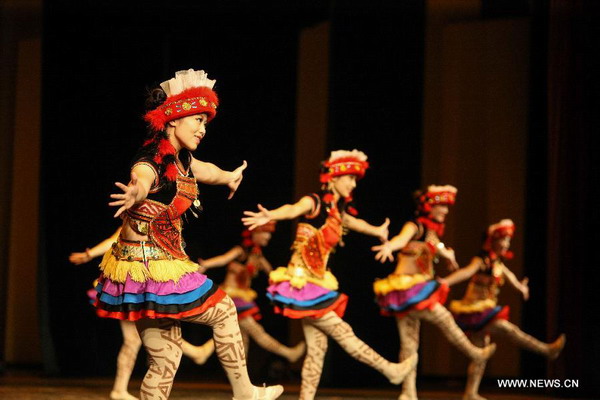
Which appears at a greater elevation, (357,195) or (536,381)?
(357,195)

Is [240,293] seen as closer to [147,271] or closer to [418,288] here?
[418,288]

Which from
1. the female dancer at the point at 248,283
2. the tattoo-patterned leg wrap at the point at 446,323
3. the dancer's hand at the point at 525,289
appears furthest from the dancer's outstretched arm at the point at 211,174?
the dancer's hand at the point at 525,289

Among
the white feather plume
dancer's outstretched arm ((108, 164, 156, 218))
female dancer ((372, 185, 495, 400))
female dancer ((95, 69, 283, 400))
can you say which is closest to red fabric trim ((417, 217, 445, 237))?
female dancer ((372, 185, 495, 400))

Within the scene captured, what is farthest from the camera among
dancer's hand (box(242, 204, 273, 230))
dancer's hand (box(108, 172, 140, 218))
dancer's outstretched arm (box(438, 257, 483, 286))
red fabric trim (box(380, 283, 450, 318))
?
dancer's outstretched arm (box(438, 257, 483, 286))

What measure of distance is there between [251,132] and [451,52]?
209 centimetres

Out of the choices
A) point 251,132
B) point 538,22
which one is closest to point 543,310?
point 538,22

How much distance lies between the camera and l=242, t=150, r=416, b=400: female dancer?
16.9 feet

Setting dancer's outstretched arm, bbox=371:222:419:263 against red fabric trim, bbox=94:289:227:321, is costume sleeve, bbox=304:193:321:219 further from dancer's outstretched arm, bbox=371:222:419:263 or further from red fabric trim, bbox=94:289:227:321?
red fabric trim, bbox=94:289:227:321

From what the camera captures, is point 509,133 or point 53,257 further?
point 509,133

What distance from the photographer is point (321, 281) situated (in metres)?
5.29

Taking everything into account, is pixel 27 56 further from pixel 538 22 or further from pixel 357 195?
pixel 538 22

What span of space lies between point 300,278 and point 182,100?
1.73 meters

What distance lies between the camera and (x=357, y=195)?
727cm

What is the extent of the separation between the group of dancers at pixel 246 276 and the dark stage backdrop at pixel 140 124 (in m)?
0.95
